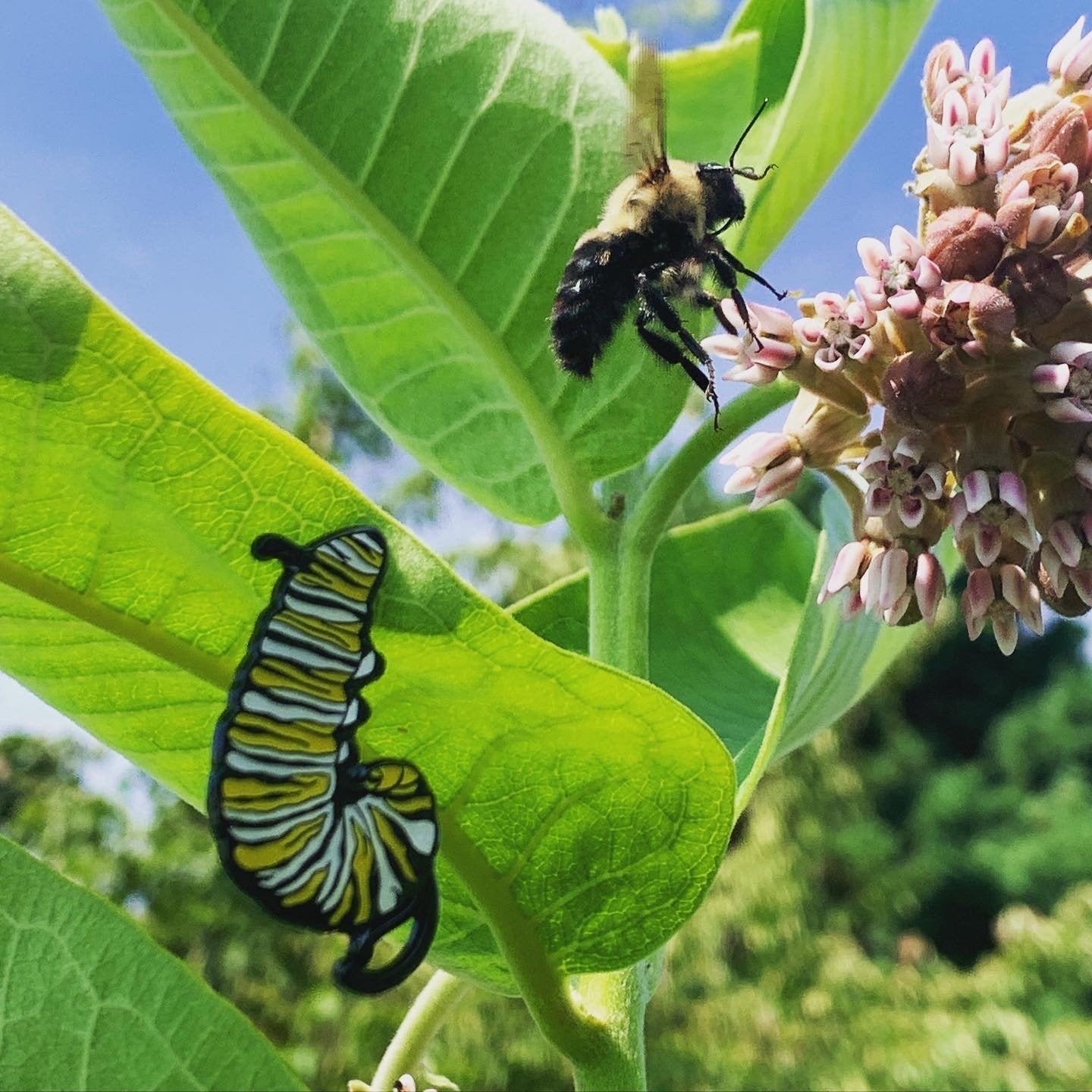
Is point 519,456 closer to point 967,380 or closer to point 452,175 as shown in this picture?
point 452,175

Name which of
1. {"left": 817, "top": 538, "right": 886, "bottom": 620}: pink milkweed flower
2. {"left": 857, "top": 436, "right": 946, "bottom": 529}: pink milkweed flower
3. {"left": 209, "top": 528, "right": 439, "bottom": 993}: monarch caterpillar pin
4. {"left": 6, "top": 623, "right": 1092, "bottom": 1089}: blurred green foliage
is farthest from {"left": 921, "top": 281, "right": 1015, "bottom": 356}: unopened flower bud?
{"left": 6, "top": 623, "right": 1092, "bottom": 1089}: blurred green foliage

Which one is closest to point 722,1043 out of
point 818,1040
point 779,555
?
point 818,1040

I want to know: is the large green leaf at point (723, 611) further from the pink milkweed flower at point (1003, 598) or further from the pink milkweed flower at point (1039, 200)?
the pink milkweed flower at point (1039, 200)

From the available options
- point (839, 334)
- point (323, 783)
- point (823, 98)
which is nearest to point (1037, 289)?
point (839, 334)

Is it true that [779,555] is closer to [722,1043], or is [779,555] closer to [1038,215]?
[1038,215]

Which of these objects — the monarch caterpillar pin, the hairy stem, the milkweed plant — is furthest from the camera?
the hairy stem

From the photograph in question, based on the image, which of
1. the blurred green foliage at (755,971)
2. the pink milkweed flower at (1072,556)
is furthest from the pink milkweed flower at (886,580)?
the blurred green foliage at (755,971)

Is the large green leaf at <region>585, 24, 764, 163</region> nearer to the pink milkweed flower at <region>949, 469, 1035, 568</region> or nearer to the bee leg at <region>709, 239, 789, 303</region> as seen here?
the bee leg at <region>709, 239, 789, 303</region>
